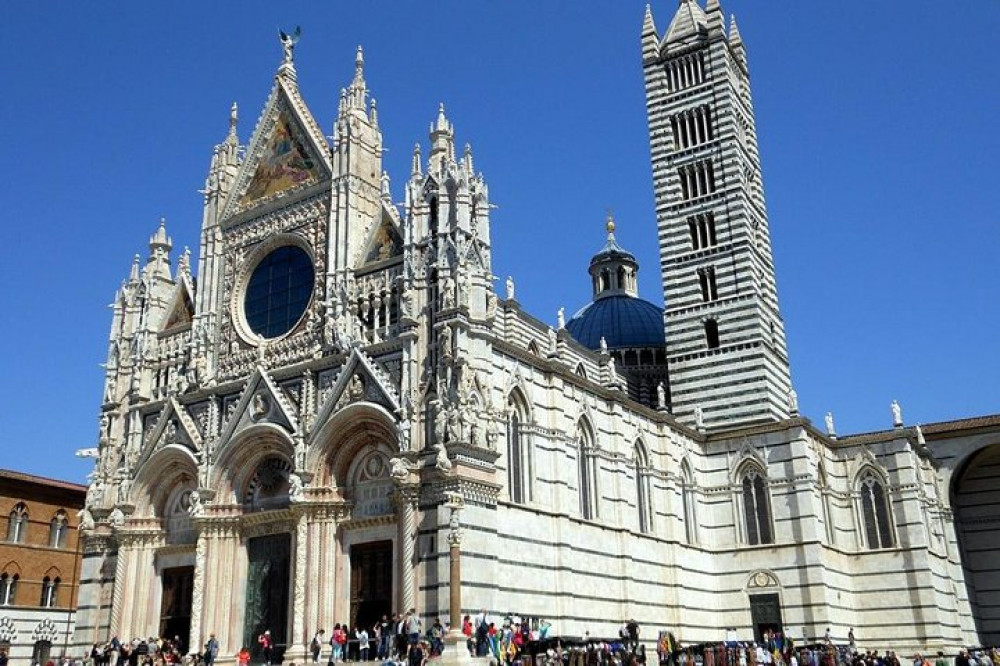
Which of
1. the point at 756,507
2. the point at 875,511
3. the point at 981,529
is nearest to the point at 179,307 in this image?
the point at 756,507

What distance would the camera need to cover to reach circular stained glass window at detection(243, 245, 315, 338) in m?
30.4

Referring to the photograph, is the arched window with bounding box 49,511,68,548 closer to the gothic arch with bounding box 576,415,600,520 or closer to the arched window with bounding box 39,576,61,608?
the arched window with bounding box 39,576,61,608

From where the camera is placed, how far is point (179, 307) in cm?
3397

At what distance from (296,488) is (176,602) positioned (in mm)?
7114

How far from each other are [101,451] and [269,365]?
7.52 metres

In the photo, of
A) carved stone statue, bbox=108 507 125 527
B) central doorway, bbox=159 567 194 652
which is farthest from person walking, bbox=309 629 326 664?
carved stone statue, bbox=108 507 125 527

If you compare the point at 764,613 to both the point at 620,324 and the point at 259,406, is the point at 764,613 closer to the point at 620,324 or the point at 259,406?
the point at 620,324

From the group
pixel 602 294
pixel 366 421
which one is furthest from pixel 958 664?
pixel 602 294

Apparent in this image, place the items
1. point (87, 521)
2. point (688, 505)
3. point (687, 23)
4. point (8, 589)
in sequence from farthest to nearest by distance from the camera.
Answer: point (687, 23)
point (8, 589)
point (688, 505)
point (87, 521)

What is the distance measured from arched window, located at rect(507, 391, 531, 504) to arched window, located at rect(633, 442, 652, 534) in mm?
6448

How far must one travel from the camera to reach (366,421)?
2625 centimetres

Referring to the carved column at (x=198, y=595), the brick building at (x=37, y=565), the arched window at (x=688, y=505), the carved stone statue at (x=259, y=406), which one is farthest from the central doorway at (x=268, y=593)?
the arched window at (x=688, y=505)

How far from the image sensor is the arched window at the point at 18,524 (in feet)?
122

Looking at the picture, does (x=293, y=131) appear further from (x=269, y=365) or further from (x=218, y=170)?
(x=269, y=365)
